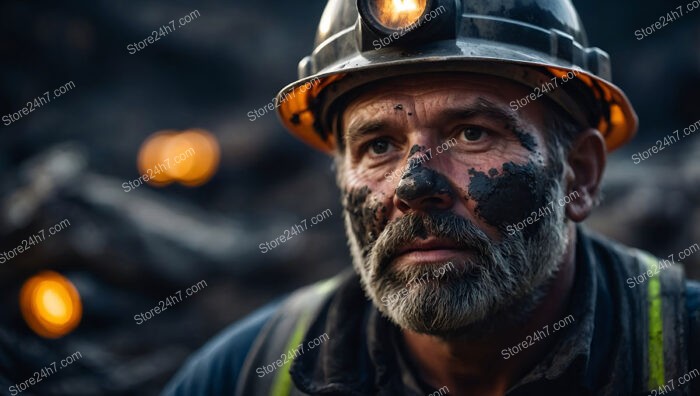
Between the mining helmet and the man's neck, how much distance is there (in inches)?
27.2

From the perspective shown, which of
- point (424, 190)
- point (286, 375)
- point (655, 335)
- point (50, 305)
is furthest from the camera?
point (50, 305)

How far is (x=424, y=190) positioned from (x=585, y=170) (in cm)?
87

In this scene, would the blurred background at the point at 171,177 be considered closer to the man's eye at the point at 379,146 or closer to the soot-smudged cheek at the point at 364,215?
the soot-smudged cheek at the point at 364,215

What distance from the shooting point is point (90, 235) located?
6.75m

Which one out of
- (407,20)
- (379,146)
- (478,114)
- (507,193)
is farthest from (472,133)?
(407,20)

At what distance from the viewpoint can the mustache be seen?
2.21 meters

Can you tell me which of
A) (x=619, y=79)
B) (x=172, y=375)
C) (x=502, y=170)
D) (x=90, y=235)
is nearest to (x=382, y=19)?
(x=502, y=170)

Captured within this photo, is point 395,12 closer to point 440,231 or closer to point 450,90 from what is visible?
point 450,90

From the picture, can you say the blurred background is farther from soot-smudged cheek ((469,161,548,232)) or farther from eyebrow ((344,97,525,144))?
soot-smudged cheek ((469,161,548,232))

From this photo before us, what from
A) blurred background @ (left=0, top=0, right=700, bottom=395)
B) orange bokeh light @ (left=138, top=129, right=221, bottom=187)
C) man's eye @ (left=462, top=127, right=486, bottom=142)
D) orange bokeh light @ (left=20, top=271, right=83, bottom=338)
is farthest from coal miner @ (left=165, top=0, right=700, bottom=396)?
orange bokeh light @ (left=138, top=129, right=221, bottom=187)

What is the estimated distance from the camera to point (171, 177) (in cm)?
1054

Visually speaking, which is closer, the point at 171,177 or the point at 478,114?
the point at 478,114

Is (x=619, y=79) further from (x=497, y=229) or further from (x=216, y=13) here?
(x=497, y=229)

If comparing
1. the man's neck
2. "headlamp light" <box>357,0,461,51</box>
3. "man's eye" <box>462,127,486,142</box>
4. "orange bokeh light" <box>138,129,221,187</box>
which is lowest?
the man's neck
